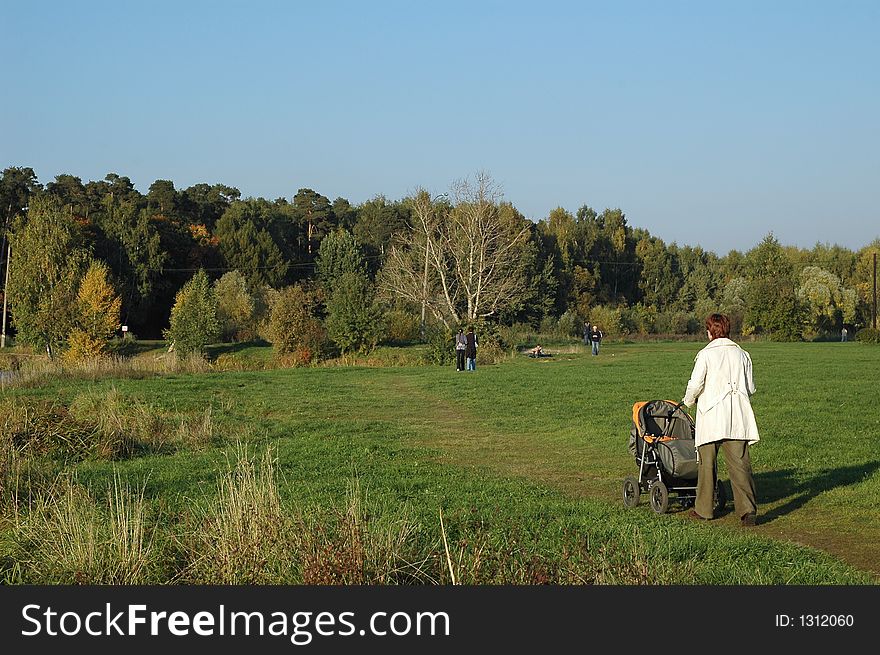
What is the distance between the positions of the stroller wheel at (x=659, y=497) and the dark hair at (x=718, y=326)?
5.59ft

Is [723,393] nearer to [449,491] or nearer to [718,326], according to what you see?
[718,326]

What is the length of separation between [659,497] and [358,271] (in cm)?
7135

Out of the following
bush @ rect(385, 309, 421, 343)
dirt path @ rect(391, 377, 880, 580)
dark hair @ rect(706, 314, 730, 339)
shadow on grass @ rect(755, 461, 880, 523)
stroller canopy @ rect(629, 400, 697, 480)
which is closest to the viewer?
dirt path @ rect(391, 377, 880, 580)

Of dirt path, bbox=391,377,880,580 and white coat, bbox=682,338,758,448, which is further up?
white coat, bbox=682,338,758,448

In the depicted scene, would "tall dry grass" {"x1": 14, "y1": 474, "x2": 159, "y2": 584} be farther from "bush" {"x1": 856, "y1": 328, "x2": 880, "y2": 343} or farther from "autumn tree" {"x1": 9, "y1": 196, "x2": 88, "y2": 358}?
"bush" {"x1": 856, "y1": 328, "x2": 880, "y2": 343}

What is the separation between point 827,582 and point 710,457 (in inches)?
104

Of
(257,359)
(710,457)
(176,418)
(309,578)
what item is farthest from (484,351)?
(309,578)

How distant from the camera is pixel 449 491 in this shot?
11.5 metres

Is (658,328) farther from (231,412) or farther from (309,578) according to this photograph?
(309,578)

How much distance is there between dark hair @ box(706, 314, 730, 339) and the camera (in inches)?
399

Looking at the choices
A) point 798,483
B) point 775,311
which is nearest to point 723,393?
point 798,483

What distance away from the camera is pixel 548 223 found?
354ft

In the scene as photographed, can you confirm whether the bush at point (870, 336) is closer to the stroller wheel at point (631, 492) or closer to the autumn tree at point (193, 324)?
the autumn tree at point (193, 324)

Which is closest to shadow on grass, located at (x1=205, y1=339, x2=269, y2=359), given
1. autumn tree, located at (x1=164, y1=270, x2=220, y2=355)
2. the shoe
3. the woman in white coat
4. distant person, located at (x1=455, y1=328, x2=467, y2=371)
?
autumn tree, located at (x1=164, y1=270, x2=220, y2=355)
